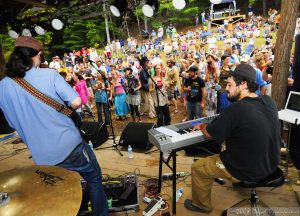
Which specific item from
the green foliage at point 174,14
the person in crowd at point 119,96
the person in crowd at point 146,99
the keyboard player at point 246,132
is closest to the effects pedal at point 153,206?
the keyboard player at point 246,132

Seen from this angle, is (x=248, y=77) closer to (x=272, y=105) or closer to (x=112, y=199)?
(x=272, y=105)

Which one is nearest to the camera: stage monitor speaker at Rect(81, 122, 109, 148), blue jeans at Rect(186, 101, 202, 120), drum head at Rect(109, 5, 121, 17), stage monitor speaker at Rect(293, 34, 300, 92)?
stage monitor speaker at Rect(293, 34, 300, 92)

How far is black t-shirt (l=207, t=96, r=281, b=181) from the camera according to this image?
2127 mm

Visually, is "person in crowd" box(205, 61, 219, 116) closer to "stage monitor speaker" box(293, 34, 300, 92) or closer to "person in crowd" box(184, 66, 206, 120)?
"person in crowd" box(184, 66, 206, 120)

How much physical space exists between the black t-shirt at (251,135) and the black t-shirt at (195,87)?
3.01 meters

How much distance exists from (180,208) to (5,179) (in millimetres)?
1984

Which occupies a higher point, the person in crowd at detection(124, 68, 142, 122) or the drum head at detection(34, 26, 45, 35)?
the drum head at detection(34, 26, 45, 35)

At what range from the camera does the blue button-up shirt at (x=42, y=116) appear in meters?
1.98

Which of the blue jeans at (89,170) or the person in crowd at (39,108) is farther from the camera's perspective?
the blue jeans at (89,170)

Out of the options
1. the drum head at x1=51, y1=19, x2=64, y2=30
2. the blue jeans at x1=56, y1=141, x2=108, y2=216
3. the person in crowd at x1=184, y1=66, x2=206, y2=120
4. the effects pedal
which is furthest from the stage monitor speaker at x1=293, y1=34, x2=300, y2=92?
the drum head at x1=51, y1=19, x2=64, y2=30

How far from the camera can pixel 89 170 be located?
2.26 metres

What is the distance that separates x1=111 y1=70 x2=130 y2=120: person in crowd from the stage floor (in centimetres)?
233

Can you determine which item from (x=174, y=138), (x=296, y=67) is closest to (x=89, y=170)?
(x=174, y=138)

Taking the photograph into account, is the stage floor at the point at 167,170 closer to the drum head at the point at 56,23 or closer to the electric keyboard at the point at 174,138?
the electric keyboard at the point at 174,138
